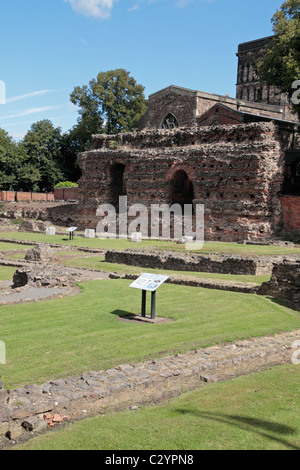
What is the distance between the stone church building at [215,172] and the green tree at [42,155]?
20.2 m

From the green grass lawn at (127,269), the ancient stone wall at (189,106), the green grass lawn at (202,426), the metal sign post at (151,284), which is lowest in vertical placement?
the green grass lawn at (202,426)

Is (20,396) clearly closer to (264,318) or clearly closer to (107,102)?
(264,318)

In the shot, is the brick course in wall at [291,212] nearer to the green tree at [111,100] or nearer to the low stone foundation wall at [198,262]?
the low stone foundation wall at [198,262]

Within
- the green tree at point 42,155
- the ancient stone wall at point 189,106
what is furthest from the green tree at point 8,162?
the ancient stone wall at point 189,106

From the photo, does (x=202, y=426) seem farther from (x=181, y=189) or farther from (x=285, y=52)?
(x=181, y=189)

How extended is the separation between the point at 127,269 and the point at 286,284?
7556 millimetres

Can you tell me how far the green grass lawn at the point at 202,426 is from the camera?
16.2 ft

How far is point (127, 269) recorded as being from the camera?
1844 cm

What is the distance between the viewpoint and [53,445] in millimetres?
4938

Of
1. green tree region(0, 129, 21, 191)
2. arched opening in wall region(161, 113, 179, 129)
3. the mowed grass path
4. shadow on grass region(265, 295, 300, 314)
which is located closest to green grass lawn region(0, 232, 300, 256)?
shadow on grass region(265, 295, 300, 314)

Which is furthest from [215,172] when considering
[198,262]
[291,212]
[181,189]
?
[198,262]

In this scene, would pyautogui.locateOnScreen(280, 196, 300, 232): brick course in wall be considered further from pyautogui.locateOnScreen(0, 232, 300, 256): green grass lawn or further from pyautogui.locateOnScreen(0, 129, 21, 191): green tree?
pyautogui.locateOnScreen(0, 129, 21, 191): green tree

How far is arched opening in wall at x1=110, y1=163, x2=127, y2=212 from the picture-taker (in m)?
37.3
